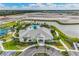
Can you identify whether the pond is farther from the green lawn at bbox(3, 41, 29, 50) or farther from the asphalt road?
the asphalt road

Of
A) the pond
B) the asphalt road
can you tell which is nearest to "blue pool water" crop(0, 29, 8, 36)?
the pond

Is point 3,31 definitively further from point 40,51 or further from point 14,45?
point 40,51

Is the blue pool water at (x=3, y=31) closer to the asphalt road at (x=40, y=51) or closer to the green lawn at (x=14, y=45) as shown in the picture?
the green lawn at (x=14, y=45)

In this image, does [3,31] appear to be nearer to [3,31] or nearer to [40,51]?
[3,31]

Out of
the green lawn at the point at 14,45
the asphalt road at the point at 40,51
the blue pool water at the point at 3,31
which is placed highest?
the blue pool water at the point at 3,31

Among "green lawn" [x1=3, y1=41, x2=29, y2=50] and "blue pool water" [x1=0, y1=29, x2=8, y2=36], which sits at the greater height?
"blue pool water" [x1=0, y1=29, x2=8, y2=36]

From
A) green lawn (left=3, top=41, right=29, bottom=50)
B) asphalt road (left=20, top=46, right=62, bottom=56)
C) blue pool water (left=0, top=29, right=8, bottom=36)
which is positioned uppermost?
blue pool water (left=0, top=29, right=8, bottom=36)

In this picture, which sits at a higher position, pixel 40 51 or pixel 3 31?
pixel 3 31

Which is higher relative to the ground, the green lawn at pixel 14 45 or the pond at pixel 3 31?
the pond at pixel 3 31

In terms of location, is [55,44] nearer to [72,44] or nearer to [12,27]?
[72,44]

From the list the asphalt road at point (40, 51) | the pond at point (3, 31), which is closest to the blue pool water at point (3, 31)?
the pond at point (3, 31)

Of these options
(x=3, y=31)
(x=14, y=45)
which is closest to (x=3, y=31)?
(x=3, y=31)
